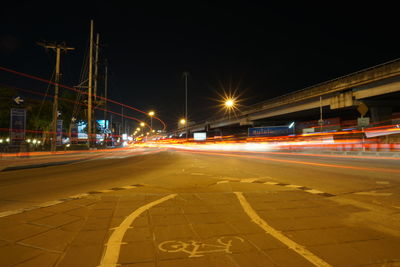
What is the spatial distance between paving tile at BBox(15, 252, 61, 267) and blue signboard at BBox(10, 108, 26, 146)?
1007 inches

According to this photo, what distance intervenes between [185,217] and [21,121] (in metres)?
25.5

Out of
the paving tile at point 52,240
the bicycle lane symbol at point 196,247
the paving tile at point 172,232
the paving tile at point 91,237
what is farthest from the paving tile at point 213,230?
the paving tile at point 52,240

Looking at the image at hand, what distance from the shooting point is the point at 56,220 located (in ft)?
16.8

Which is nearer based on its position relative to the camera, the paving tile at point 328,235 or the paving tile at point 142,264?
the paving tile at point 142,264

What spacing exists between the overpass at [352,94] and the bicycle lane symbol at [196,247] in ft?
102

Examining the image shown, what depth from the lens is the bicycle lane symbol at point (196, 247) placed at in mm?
3678

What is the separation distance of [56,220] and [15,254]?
156 cm

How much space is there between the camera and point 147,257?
349 cm

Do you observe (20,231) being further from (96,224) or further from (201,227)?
(201,227)

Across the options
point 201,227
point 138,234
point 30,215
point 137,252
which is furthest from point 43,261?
point 30,215

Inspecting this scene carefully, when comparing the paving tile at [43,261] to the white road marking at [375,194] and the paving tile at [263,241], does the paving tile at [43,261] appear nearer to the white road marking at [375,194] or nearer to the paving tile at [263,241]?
the paving tile at [263,241]

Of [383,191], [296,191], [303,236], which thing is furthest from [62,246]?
[383,191]

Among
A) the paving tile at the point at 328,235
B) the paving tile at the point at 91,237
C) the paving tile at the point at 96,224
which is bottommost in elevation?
the paving tile at the point at 328,235

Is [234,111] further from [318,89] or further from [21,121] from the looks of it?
[21,121]
